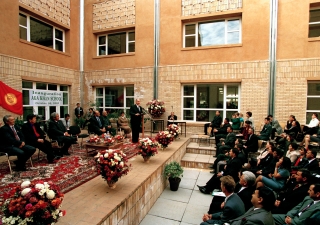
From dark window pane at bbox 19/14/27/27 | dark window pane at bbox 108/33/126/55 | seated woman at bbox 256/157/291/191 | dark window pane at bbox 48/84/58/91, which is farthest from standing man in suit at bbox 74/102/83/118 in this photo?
seated woman at bbox 256/157/291/191

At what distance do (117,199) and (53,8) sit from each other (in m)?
11.0

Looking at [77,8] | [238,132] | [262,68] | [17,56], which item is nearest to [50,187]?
[238,132]

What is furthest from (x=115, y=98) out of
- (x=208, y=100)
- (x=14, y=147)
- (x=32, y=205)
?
(x=32, y=205)

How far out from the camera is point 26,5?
29.0 feet

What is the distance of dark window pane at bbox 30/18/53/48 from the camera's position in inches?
375

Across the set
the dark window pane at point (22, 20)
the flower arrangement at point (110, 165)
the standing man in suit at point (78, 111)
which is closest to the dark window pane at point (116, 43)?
the standing man in suit at point (78, 111)

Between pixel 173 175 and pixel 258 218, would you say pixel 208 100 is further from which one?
pixel 258 218

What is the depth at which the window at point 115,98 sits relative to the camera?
38.5 feet

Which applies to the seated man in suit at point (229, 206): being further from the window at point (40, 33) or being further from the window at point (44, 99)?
the window at point (40, 33)

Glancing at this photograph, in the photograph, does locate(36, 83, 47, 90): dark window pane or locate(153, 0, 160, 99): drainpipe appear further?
locate(153, 0, 160, 99): drainpipe

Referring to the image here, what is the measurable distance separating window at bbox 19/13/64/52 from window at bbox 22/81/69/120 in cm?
219

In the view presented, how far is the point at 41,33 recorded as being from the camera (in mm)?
10031

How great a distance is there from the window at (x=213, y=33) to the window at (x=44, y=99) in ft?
24.7

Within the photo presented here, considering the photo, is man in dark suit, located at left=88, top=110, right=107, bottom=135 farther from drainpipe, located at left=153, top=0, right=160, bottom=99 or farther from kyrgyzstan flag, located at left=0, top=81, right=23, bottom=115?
drainpipe, located at left=153, top=0, right=160, bottom=99
